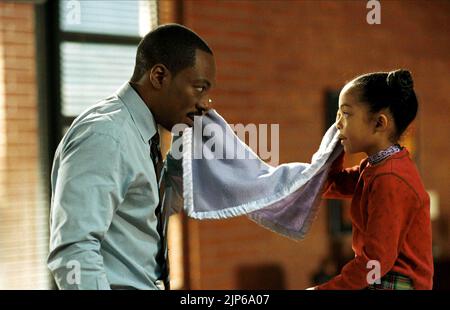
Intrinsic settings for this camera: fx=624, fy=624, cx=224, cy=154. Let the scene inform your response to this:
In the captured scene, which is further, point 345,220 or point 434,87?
point 434,87

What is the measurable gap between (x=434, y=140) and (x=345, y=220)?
1.19m

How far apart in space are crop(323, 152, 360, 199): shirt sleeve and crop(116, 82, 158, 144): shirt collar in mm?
515

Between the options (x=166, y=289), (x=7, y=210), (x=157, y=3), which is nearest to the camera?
(x=166, y=289)

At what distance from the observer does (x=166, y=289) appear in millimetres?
1434

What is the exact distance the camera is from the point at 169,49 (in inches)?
55.4

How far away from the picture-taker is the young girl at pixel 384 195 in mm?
1424

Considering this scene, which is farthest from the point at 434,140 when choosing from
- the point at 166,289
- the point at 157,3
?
the point at 166,289

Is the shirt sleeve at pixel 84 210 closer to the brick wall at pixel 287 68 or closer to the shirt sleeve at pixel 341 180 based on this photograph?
the shirt sleeve at pixel 341 180

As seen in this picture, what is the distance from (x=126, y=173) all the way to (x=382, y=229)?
0.60 meters

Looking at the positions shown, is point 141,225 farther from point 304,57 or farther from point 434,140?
point 434,140

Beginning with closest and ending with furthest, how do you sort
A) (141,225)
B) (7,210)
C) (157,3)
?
1. (141,225)
2. (7,210)
3. (157,3)

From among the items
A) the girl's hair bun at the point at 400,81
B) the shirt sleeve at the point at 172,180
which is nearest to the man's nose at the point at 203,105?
the shirt sleeve at the point at 172,180

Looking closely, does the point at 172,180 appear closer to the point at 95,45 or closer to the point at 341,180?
the point at 341,180

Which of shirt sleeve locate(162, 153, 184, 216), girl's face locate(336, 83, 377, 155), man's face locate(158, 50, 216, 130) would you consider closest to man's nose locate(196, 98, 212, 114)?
man's face locate(158, 50, 216, 130)
